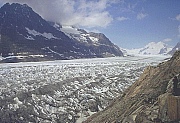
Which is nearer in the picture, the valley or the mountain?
Answer: the valley

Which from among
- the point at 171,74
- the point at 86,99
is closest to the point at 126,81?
the point at 86,99

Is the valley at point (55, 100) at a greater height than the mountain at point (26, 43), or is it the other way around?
the mountain at point (26, 43)

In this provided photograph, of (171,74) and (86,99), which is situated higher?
(171,74)

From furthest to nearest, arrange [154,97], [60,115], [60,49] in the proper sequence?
[60,49] → [60,115] → [154,97]

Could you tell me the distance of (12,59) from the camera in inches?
4606

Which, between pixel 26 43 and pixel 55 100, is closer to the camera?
pixel 55 100

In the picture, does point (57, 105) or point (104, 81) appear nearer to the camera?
point (57, 105)

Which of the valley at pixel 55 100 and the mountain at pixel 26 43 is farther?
the mountain at pixel 26 43

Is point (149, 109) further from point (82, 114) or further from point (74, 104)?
point (74, 104)

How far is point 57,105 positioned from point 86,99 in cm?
359

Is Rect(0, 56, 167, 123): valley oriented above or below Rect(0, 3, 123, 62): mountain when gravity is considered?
below

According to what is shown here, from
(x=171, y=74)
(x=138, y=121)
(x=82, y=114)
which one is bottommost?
(x=82, y=114)

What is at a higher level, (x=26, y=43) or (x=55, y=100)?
(x=26, y=43)

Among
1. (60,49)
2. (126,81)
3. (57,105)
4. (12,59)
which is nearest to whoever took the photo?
(57,105)
